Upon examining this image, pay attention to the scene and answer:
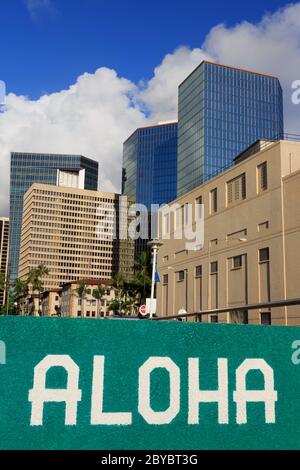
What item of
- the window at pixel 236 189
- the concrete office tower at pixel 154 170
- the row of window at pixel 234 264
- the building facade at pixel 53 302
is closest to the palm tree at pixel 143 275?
the row of window at pixel 234 264

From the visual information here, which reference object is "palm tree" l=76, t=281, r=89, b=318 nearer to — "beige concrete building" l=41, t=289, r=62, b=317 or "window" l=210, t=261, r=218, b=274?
"beige concrete building" l=41, t=289, r=62, b=317

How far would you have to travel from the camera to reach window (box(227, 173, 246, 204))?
4619 centimetres

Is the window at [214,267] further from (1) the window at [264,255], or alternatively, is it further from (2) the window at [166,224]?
(2) the window at [166,224]

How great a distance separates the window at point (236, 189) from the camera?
46191 mm

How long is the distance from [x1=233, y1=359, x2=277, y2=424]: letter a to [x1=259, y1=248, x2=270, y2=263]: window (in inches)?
1520

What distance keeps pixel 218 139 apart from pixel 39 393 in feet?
510

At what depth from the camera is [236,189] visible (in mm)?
47344

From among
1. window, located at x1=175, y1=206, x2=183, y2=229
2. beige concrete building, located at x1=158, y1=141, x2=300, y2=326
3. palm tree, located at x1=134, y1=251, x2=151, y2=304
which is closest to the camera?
beige concrete building, located at x1=158, y1=141, x2=300, y2=326

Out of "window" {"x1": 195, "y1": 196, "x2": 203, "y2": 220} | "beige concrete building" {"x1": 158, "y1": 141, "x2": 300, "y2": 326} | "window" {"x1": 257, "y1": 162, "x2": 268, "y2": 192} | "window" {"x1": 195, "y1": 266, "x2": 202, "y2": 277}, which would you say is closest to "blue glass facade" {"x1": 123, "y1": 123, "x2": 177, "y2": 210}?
"window" {"x1": 195, "y1": 196, "x2": 203, "y2": 220}

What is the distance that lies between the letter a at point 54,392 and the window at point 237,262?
4275 cm

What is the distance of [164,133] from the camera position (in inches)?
7603

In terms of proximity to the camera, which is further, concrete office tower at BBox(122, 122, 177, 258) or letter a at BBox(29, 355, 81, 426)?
concrete office tower at BBox(122, 122, 177, 258)

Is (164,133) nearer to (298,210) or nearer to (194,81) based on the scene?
(194,81)
